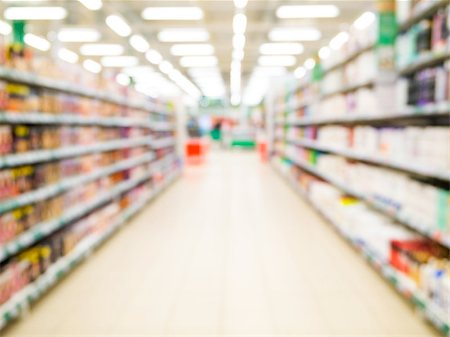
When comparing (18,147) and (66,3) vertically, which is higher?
(66,3)

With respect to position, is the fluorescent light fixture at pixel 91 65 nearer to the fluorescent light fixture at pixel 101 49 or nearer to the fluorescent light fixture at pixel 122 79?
the fluorescent light fixture at pixel 101 49

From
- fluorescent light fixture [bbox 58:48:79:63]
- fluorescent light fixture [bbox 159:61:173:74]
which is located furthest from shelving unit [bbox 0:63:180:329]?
fluorescent light fixture [bbox 159:61:173:74]

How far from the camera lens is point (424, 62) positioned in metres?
3.29

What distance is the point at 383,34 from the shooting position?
378cm

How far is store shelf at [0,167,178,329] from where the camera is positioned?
285cm

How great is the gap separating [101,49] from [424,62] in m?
13.4

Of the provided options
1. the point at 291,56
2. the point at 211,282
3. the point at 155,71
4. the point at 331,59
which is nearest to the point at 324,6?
the point at 331,59

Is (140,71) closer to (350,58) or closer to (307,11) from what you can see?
(307,11)

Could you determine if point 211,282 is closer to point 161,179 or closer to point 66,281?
point 66,281

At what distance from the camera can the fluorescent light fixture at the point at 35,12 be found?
31.3 feet

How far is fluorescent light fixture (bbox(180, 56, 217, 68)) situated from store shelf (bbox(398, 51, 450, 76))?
44.5 feet

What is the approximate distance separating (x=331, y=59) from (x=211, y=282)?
3994 millimetres

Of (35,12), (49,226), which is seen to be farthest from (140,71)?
(49,226)

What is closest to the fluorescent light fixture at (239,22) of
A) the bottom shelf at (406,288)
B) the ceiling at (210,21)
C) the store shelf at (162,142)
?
the ceiling at (210,21)
